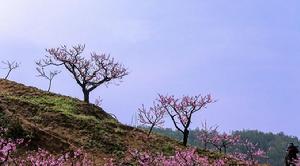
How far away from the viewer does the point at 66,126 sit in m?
38.0

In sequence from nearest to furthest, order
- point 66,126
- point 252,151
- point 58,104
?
1. point 66,126
2. point 58,104
3. point 252,151

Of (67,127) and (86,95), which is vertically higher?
(86,95)

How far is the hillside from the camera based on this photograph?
32531 millimetres

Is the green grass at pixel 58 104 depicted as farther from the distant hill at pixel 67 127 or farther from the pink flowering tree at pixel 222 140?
the pink flowering tree at pixel 222 140

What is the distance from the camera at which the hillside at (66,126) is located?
107ft

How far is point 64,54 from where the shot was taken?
53.4 meters

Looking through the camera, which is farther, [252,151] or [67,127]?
[252,151]

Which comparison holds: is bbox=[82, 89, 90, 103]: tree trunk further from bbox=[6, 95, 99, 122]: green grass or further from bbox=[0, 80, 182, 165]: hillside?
bbox=[6, 95, 99, 122]: green grass

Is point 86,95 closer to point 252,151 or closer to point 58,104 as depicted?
point 58,104

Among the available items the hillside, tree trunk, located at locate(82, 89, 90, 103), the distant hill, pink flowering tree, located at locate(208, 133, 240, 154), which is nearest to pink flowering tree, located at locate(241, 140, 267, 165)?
the distant hill

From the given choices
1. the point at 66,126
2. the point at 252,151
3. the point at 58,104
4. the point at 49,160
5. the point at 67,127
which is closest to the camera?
the point at 49,160

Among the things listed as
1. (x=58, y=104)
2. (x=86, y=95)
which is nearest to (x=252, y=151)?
(x=58, y=104)

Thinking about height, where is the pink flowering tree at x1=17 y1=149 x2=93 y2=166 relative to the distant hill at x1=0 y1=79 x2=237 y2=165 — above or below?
below

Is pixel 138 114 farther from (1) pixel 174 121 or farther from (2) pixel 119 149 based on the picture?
(2) pixel 119 149
